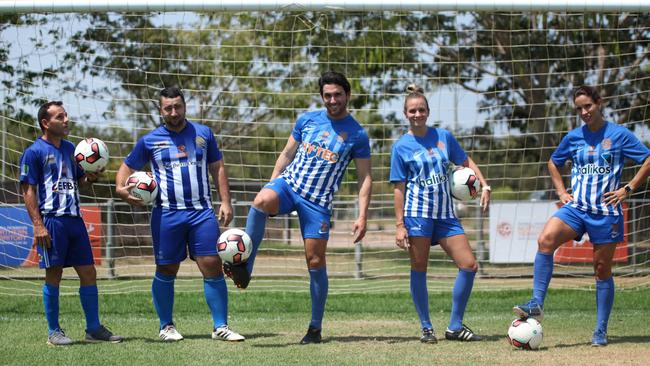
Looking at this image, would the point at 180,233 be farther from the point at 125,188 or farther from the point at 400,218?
the point at 400,218

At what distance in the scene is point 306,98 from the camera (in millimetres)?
16719

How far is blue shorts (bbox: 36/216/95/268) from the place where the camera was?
7199mm

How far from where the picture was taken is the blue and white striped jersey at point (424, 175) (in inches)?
288

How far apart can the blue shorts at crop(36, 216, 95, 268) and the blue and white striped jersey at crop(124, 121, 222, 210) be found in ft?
2.27

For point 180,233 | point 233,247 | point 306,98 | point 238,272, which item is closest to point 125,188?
point 180,233

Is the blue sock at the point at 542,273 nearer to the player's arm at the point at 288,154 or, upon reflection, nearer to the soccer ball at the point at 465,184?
the soccer ball at the point at 465,184

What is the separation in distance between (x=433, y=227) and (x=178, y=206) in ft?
6.98

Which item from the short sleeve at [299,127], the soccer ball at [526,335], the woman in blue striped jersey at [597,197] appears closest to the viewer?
the soccer ball at [526,335]

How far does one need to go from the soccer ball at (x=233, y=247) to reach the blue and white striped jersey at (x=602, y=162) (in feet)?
8.99

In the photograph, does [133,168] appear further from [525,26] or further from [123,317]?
[525,26]

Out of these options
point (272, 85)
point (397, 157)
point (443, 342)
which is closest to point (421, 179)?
point (397, 157)

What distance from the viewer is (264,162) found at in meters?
16.9

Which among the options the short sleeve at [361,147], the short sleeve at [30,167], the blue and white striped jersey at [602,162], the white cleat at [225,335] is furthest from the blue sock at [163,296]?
the blue and white striped jersey at [602,162]

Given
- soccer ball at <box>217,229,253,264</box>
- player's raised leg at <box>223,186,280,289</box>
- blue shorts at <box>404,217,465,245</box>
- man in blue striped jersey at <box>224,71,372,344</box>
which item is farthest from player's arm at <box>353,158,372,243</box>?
soccer ball at <box>217,229,253,264</box>
